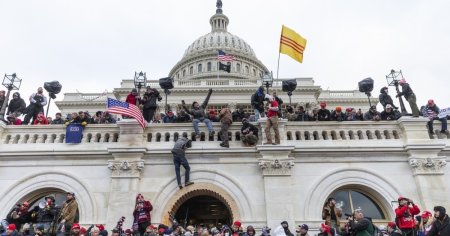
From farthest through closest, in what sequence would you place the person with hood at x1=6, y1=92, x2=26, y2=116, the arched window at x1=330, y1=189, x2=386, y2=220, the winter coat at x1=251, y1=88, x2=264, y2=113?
the person with hood at x1=6, y1=92, x2=26, y2=116
the winter coat at x1=251, y1=88, x2=264, y2=113
the arched window at x1=330, y1=189, x2=386, y2=220

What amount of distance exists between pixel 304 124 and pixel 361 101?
45120 mm

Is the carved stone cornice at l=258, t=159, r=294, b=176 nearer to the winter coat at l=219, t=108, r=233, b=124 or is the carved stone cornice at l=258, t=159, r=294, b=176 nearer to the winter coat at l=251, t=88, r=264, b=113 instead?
the winter coat at l=219, t=108, r=233, b=124

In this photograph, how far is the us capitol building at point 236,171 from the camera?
12.2 metres

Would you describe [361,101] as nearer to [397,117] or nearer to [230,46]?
[397,117]

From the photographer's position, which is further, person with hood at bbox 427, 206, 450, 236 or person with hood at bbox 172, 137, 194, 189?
person with hood at bbox 172, 137, 194, 189

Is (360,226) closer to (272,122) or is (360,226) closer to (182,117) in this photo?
(272,122)

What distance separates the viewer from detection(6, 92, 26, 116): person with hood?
15.3 meters

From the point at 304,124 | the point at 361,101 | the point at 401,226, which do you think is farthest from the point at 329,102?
the point at 401,226

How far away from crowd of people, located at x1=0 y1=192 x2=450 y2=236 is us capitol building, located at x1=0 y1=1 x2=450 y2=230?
37.1 inches

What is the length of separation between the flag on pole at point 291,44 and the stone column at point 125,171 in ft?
37.1

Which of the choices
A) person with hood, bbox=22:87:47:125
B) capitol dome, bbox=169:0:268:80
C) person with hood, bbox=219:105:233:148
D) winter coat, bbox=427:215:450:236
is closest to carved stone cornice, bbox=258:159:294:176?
person with hood, bbox=219:105:233:148

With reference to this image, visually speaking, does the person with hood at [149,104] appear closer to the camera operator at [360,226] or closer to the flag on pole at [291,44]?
the camera operator at [360,226]

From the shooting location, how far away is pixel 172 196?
12375mm

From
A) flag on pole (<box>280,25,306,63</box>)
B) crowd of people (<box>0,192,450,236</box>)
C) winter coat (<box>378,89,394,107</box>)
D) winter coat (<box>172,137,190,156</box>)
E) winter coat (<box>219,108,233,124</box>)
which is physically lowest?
crowd of people (<box>0,192,450,236</box>)
